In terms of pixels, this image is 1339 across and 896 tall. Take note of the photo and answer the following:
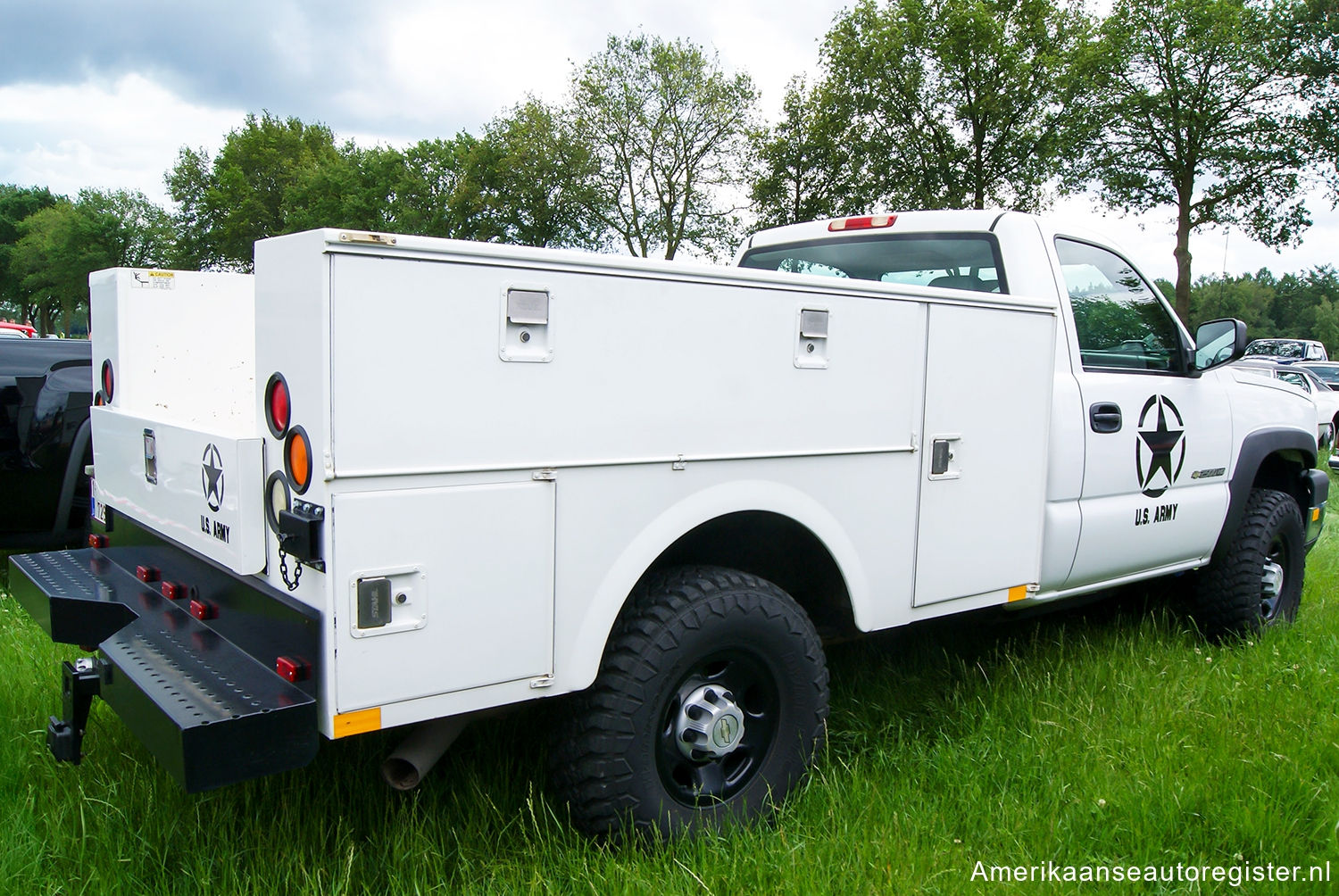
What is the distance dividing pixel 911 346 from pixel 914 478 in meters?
0.42

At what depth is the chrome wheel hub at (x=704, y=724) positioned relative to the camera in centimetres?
263

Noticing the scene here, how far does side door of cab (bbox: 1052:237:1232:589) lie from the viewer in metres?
3.85

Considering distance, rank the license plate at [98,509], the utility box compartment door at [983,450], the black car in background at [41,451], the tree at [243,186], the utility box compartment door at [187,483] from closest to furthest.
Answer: the utility box compartment door at [187,483], the utility box compartment door at [983,450], the license plate at [98,509], the black car in background at [41,451], the tree at [243,186]

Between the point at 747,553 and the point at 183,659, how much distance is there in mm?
1638

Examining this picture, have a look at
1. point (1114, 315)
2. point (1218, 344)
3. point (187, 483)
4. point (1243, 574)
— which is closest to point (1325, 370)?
point (1243, 574)

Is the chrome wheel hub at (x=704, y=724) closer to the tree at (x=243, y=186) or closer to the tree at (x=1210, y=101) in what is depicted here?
the tree at (x=1210, y=101)

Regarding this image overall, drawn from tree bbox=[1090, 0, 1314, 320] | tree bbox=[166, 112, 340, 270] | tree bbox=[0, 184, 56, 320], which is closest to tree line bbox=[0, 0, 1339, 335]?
tree bbox=[1090, 0, 1314, 320]

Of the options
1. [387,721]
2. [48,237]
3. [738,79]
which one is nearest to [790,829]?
[387,721]

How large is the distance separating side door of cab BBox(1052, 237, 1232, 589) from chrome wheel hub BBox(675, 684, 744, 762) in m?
1.78

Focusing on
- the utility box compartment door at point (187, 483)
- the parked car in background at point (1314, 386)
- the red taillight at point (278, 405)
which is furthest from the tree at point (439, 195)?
the red taillight at point (278, 405)

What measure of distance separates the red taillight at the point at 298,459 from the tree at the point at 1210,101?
26.4m

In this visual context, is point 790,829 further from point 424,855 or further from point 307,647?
point 307,647

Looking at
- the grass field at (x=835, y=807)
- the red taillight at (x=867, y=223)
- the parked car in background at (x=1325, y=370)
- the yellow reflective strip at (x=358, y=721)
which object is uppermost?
the red taillight at (x=867, y=223)

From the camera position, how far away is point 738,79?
3372 cm
